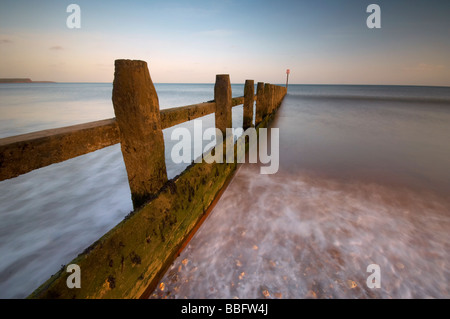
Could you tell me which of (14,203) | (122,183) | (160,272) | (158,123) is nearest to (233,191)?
(160,272)

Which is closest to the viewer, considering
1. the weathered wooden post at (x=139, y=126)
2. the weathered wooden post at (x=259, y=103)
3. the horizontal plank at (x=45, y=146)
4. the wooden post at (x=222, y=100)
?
the horizontal plank at (x=45, y=146)

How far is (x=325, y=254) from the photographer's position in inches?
76.2

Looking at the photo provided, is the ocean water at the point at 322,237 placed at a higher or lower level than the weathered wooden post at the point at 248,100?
lower

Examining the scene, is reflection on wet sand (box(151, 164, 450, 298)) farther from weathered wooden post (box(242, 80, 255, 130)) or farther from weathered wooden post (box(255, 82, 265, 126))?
weathered wooden post (box(255, 82, 265, 126))

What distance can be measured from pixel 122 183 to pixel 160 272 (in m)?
2.99

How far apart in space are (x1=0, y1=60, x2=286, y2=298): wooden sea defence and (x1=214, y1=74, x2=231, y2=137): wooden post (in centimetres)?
77

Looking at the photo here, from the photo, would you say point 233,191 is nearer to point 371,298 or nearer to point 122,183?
point 371,298

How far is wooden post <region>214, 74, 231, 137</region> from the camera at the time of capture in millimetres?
2684

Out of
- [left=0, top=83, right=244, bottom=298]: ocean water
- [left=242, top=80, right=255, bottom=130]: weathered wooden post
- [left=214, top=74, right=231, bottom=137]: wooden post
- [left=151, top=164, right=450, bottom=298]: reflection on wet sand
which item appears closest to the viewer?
[left=151, top=164, right=450, bottom=298]: reflection on wet sand

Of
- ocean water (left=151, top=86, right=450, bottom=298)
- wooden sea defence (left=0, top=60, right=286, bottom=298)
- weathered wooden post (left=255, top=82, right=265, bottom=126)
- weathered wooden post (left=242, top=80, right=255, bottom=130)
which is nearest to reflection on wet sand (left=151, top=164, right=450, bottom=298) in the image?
ocean water (left=151, top=86, right=450, bottom=298)

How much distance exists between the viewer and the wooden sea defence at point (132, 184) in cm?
95

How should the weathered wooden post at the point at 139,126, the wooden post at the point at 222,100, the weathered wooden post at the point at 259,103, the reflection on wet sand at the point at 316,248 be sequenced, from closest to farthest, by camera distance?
the weathered wooden post at the point at 139,126
the reflection on wet sand at the point at 316,248
the wooden post at the point at 222,100
the weathered wooden post at the point at 259,103

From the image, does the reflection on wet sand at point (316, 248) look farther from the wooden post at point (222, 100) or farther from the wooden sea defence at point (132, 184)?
the wooden post at point (222, 100)

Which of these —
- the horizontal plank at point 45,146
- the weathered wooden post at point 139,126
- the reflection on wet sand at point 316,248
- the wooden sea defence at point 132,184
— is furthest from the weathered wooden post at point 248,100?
→ the horizontal plank at point 45,146
